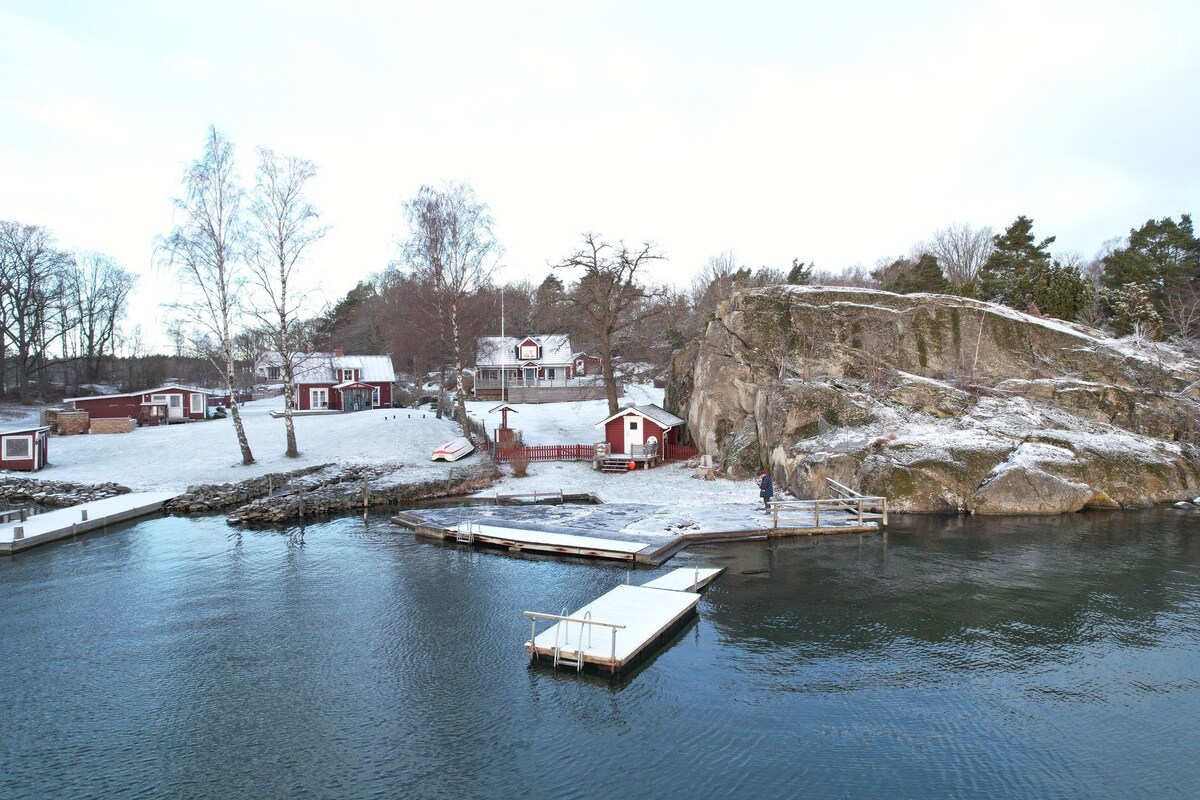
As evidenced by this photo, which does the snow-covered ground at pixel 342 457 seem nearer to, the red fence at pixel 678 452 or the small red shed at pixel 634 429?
the red fence at pixel 678 452

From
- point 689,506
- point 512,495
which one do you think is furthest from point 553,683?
point 512,495

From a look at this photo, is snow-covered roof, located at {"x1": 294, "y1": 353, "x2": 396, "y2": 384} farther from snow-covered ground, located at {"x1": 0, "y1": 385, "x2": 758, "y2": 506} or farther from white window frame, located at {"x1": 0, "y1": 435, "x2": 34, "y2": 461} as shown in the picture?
white window frame, located at {"x1": 0, "y1": 435, "x2": 34, "y2": 461}

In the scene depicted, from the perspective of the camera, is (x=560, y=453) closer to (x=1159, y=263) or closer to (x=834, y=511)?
(x=834, y=511)

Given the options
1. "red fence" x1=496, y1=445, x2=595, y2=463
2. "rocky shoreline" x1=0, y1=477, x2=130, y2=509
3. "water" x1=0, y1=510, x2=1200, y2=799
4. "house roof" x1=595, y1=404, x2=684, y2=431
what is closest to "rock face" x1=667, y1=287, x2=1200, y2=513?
"house roof" x1=595, y1=404, x2=684, y2=431

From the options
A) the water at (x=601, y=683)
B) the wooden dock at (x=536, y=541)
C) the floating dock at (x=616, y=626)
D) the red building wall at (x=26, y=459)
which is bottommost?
the water at (x=601, y=683)

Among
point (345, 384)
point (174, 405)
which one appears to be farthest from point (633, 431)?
point (174, 405)

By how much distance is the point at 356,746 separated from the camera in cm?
1061

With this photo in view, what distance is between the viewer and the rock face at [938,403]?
2656 cm

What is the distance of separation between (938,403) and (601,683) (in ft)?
79.2

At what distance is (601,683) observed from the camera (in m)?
12.9

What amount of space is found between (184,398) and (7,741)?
145ft

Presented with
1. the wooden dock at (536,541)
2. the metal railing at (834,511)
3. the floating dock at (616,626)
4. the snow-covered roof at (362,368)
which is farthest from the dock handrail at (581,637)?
the snow-covered roof at (362,368)

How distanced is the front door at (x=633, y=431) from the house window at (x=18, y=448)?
29044 mm

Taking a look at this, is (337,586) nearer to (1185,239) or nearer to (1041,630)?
(1041,630)
